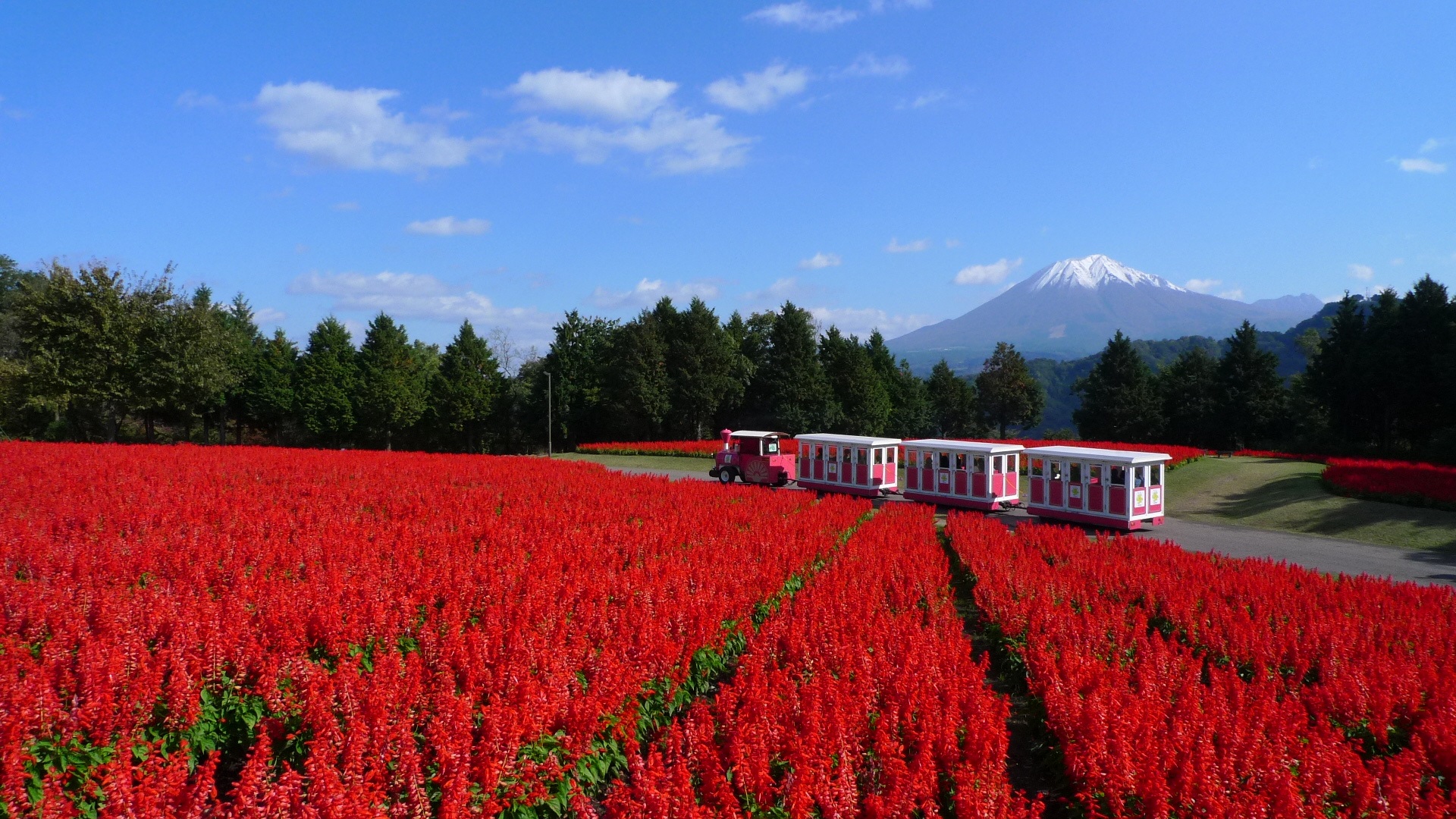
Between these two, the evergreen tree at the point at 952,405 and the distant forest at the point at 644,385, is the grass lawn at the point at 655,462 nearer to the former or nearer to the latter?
the distant forest at the point at 644,385

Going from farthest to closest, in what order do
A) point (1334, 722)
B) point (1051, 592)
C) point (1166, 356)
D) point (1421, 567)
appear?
point (1166, 356) → point (1421, 567) → point (1051, 592) → point (1334, 722)

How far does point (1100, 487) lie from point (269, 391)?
58.4 m

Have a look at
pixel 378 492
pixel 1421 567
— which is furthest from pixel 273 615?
pixel 1421 567

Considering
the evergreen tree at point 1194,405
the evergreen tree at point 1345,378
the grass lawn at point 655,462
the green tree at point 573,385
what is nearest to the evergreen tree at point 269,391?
the green tree at point 573,385

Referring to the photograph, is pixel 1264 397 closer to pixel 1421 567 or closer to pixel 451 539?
pixel 1421 567

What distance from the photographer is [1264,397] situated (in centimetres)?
4966

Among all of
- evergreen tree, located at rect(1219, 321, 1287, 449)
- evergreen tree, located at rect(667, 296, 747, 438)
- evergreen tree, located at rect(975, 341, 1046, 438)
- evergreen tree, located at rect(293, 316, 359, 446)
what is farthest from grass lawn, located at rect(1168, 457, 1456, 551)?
evergreen tree, located at rect(293, 316, 359, 446)

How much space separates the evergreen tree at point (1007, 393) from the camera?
71438mm

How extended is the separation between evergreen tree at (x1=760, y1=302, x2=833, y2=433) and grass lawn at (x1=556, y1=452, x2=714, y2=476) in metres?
12.1

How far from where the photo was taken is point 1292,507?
23.4 m

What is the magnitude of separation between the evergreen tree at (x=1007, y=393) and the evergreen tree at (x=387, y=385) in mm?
49977

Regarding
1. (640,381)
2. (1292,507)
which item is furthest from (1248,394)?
(640,381)

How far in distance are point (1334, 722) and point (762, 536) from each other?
8187mm

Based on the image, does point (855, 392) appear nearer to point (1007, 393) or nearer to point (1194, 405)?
point (1007, 393)
